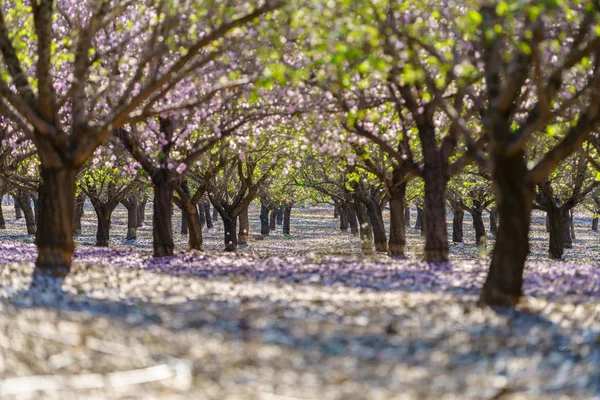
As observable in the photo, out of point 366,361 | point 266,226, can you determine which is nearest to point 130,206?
point 266,226

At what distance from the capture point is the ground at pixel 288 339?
775 cm

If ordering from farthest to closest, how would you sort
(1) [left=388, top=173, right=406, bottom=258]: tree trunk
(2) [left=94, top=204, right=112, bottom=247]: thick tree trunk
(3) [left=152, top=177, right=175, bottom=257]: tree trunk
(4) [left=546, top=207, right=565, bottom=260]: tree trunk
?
(2) [left=94, top=204, right=112, bottom=247]: thick tree trunk < (4) [left=546, top=207, right=565, bottom=260]: tree trunk < (1) [left=388, top=173, right=406, bottom=258]: tree trunk < (3) [left=152, top=177, right=175, bottom=257]: tree trunk

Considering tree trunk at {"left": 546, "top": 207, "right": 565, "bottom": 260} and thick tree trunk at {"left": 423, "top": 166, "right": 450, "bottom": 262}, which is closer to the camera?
thick tree trunk at {"left": 423, "top": 166, "right": 450, "bottom": 262}

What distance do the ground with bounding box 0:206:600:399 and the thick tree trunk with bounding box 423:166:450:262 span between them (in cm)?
→ 435

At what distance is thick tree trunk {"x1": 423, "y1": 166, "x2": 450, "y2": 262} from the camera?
21.9m

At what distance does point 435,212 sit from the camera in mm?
21812

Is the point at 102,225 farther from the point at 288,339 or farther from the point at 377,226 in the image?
the point at 288,339

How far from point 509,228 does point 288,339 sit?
500 centimetres

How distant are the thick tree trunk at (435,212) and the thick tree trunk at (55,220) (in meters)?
10.5

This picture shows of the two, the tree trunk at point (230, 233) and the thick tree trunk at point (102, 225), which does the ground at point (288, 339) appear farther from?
the thick tree trunk at point (102, 225)

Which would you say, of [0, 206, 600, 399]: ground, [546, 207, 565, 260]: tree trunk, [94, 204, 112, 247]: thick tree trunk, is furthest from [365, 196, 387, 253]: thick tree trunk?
[0, 206, 600, 399]: ground

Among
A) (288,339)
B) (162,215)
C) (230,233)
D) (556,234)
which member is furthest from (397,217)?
(288,339)

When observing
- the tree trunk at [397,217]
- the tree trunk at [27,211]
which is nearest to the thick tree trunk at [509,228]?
the tree trunk at [397,217]

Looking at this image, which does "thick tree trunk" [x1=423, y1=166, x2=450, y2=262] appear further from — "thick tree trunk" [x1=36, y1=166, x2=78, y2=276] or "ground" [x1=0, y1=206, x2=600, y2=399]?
"thick tree trunk" [x1=36, y1=166, x2=78, y2=276]
